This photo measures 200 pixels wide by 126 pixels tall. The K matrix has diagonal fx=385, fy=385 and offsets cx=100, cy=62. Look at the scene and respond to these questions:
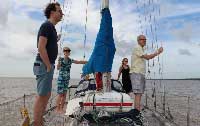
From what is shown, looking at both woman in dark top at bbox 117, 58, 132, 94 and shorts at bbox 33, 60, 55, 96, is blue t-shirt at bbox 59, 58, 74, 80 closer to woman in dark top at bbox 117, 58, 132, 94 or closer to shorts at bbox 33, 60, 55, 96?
woman in dark top at bbox 117, 58, 132, 94

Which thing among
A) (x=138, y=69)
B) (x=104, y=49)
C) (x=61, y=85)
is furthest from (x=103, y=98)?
(x=61, y=85)

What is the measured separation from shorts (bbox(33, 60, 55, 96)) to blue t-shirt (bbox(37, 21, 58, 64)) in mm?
175

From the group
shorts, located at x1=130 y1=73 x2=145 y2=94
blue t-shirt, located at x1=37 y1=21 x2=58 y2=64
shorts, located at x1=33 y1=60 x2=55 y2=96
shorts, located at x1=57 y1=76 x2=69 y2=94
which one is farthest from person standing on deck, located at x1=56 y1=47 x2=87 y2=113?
shorts, located at x1=33 y1=60 x2=55 y2=96

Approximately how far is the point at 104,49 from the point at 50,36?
11.1 feet

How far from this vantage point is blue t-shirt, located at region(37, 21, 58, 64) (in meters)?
6.21

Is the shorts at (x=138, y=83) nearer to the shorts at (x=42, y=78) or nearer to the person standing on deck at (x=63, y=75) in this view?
the person standing on deck at (x=63, y=75)

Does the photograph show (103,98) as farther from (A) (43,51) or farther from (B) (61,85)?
(B) (61,85)

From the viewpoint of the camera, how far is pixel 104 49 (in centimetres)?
952

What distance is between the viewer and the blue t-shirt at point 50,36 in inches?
244

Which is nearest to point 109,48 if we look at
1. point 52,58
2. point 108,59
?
point 108,59

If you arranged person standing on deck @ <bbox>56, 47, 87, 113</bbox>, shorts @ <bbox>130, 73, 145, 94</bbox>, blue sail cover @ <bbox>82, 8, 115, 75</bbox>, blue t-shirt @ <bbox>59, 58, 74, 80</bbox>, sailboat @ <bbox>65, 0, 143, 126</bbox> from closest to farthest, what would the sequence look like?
sailboat @ <bbox>65, 0, 143, 126</bbox>, blue sail cover @ <bbox>82, 8, 115, 75</bbox>, shorts @ <bbox>130, 73, 145, 94</bbox>, person standing on deck @ <bbox>56, 47, 87, 113</bbox>, blue t-shirt @ <bbox>59, 58, 74, 80</bbox>

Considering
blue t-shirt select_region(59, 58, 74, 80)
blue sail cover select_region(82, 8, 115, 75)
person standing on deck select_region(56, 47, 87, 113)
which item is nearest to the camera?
blue sail cover select_region(82, 8, 115, 75)

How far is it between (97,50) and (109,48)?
12.7 inches

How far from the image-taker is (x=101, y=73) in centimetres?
945
